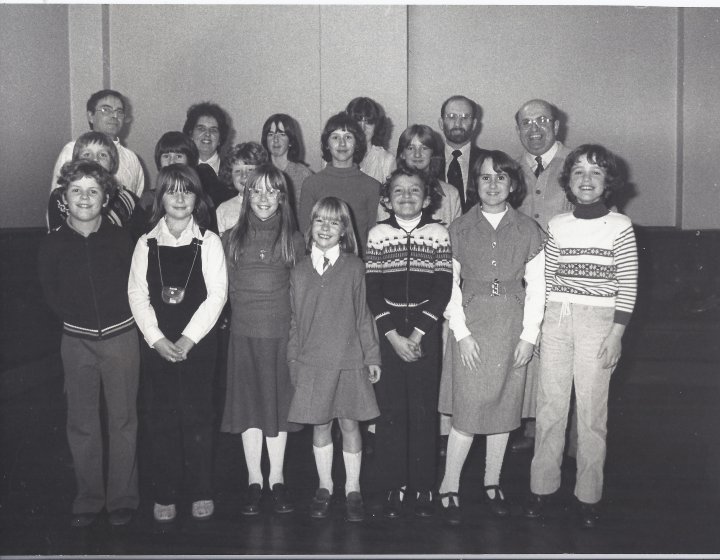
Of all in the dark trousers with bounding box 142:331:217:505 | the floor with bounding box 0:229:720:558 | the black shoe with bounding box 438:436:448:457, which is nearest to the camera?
the floor with bounding box 0:229:720:558

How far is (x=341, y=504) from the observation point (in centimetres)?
304

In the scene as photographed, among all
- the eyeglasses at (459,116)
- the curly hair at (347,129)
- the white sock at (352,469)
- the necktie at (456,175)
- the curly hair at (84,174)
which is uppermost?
the eyeglasses at (459,116)

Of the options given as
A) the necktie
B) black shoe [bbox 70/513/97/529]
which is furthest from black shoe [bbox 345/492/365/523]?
the necktie

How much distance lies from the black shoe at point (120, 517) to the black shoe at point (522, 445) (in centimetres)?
201

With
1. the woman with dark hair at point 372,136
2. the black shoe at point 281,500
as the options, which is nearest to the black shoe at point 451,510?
the black shoe at point 281,500

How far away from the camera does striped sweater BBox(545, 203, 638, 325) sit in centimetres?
281

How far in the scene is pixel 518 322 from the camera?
2.92m

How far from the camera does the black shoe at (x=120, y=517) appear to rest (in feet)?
9.33

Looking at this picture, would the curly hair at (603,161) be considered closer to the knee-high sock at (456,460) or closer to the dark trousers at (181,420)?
the knee-high sock at (456,460)

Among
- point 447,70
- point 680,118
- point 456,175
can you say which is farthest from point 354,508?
point 680,118

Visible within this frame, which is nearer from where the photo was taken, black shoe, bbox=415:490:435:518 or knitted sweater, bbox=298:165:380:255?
black shoe, bbox=415:490:435:518

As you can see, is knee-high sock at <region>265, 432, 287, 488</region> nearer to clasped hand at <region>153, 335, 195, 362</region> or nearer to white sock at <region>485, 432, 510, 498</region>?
clasped hand at <region>153, 335, 195, 362</region>

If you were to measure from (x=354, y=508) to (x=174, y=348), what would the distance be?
3.23 ft

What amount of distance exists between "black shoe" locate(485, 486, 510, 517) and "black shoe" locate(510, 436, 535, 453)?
32.2 inches
